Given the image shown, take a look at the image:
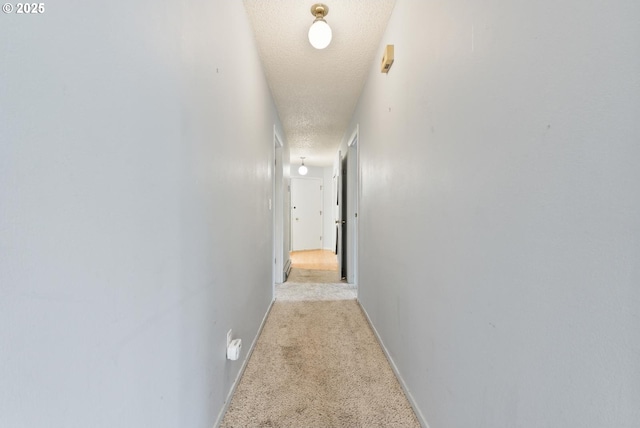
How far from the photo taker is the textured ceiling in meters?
1.76

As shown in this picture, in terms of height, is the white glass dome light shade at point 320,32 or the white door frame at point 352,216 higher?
the white glass dome light shade at point 320,32

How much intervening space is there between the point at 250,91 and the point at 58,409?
6.34 ft

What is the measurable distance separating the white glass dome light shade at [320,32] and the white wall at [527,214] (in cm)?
60

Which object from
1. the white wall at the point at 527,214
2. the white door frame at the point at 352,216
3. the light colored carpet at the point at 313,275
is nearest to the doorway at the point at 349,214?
the white door frame at the point at 352,216

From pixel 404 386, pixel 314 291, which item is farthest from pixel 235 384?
pixel 314 291

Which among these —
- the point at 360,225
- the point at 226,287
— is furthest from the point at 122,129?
the point at 360,225

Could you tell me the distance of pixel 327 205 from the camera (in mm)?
7285

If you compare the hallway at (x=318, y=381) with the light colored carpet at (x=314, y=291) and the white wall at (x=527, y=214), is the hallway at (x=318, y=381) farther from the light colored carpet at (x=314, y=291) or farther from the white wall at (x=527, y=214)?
the light colored carpet at (x=314, y=291)

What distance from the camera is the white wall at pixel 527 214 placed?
49 centimetres

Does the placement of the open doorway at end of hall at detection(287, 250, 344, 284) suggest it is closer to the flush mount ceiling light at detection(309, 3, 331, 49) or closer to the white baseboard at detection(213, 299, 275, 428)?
the white baseboard at detection(213, 299, 275, 428)

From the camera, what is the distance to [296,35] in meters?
2.01

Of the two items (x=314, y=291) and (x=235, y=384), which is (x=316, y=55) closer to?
(x=235, y=384)

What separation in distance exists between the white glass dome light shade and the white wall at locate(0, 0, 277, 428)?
0.75 metres

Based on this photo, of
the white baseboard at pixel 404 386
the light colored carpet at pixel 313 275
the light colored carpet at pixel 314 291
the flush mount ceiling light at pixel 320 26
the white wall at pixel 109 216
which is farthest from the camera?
the light colored carpet at pixel 313 275
